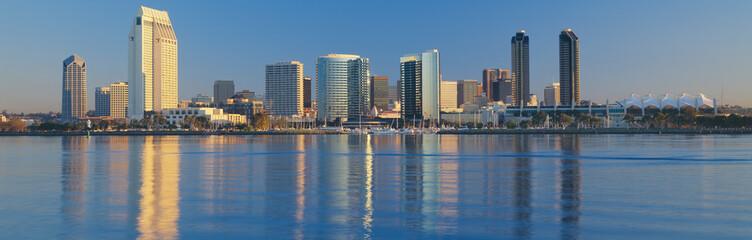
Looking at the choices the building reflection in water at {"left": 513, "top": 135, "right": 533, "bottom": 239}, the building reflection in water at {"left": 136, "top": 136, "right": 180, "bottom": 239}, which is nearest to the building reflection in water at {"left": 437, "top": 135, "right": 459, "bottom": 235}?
the building reflection in water at {"left": 513, "top": 135, "right": 533, "bottom": 239}

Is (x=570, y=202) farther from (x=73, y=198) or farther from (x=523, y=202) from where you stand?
(x=73, y=198)

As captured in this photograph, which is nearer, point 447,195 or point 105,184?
point 447,195

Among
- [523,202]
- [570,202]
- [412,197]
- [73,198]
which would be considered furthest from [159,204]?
[570,202]

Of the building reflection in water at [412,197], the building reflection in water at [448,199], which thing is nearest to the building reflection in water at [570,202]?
the building reflection in water at [448,199]

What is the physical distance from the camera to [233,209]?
28922mm

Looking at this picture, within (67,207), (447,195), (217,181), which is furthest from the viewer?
(217,181)

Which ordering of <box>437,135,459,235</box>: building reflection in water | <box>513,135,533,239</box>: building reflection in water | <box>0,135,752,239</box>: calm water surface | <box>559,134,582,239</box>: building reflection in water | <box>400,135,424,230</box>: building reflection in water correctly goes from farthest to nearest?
1. <box>400,135,424,230</box>: building reflection in water
2. <box>437,135,459,235</box>: building reflection in water
3. <box>513,135,533,239</box>: building reflection in water
4. <box>0,135,752,239</box>: calm water surface
5. <box>559,134,582,239</box>: building reflection in water

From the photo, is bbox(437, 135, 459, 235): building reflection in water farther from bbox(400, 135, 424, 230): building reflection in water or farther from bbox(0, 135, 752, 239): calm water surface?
bbox(400, 135, 424, 230): building reflection in water

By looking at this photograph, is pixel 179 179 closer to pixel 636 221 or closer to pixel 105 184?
pixel 105 184

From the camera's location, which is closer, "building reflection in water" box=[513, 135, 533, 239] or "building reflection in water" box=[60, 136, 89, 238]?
"building reflection in water" box=[513, 135, 533, 239]

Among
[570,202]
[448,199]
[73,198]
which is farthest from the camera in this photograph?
[73,198]

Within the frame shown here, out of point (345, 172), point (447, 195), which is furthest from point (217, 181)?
point (447, 195)

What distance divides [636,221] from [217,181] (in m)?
26.7

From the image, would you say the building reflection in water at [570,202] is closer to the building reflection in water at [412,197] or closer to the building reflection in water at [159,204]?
the building reflection in water at [412,197]
